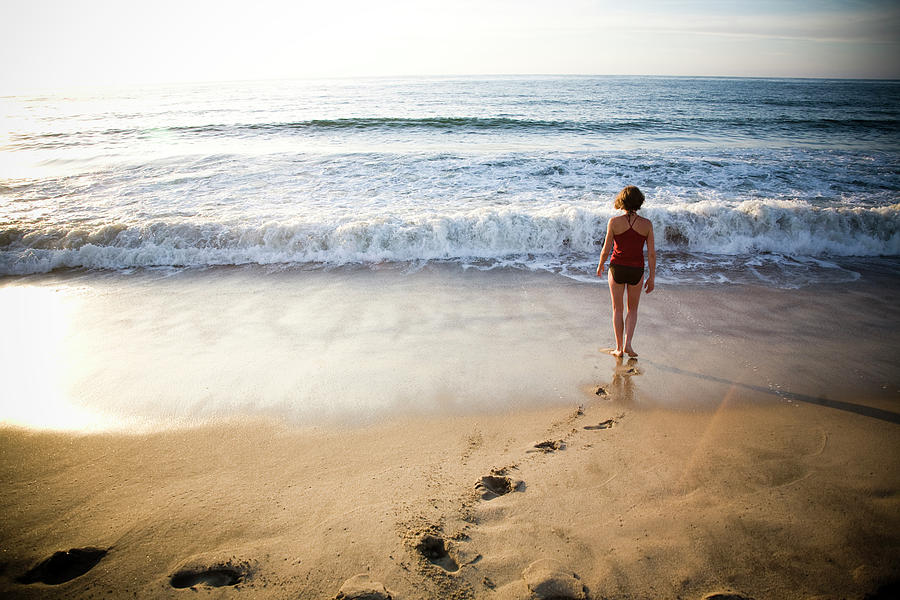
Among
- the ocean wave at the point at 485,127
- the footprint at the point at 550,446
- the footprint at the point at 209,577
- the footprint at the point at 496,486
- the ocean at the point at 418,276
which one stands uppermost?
the ocean wave at the point at 485,127

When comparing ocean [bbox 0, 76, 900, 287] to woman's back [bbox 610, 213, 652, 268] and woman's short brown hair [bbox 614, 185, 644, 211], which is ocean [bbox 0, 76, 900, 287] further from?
woman's short brown hair [bbox 614, 185, 644, 211]

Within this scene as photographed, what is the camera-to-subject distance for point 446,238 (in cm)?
762

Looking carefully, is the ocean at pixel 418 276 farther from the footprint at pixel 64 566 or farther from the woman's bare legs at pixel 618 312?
the footprint at pixel 64 566

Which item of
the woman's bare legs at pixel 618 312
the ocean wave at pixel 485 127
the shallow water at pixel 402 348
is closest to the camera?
the shallow water at pixel 402 348

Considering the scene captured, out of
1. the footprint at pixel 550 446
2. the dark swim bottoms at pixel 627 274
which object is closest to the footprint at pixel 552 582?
the footprint at pixel 550 446

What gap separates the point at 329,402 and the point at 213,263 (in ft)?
16.5

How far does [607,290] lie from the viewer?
591 cm

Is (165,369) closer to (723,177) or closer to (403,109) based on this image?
(723,177)

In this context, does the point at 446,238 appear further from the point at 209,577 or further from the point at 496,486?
the point at 209,577

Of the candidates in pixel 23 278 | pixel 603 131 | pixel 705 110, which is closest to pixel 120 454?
pixel 23 278

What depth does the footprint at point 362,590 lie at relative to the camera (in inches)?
75.7

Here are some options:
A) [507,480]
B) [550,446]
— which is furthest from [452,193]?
[507,480]

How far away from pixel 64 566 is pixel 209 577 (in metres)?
0.82

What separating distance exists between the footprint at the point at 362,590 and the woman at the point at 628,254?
323 cm
